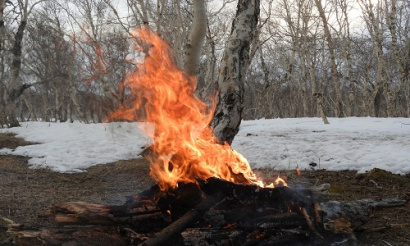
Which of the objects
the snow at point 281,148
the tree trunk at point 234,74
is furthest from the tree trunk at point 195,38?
the snow at point 281,148

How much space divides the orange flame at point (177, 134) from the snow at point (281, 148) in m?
5.03

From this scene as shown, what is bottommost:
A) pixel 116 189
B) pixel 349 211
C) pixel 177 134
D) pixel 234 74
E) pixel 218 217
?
pixel 116 189

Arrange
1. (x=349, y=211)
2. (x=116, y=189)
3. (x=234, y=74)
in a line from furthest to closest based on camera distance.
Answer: (x=116, y=189) → (x=234, y=74) → (x=349, y=211)

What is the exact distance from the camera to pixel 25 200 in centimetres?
586

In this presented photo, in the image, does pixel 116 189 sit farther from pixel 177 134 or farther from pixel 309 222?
pixel 309 222

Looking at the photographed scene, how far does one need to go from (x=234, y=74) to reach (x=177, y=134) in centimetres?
192

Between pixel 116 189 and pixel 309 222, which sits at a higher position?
pixel 309 222

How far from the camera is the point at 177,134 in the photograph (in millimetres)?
4059

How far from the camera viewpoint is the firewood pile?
10.5 feet

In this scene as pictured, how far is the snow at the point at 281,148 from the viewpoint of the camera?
862 centimetres

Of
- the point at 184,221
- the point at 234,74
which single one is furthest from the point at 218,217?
the point at 234,74

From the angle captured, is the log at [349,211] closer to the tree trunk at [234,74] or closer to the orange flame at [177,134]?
the orange flame at [177,134]

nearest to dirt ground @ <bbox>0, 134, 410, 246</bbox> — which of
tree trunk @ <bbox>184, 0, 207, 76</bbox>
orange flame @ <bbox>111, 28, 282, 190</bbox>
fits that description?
orange flame @ <bbox>111, 28, 282, 190</bbox>

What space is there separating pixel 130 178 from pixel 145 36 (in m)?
4.69
